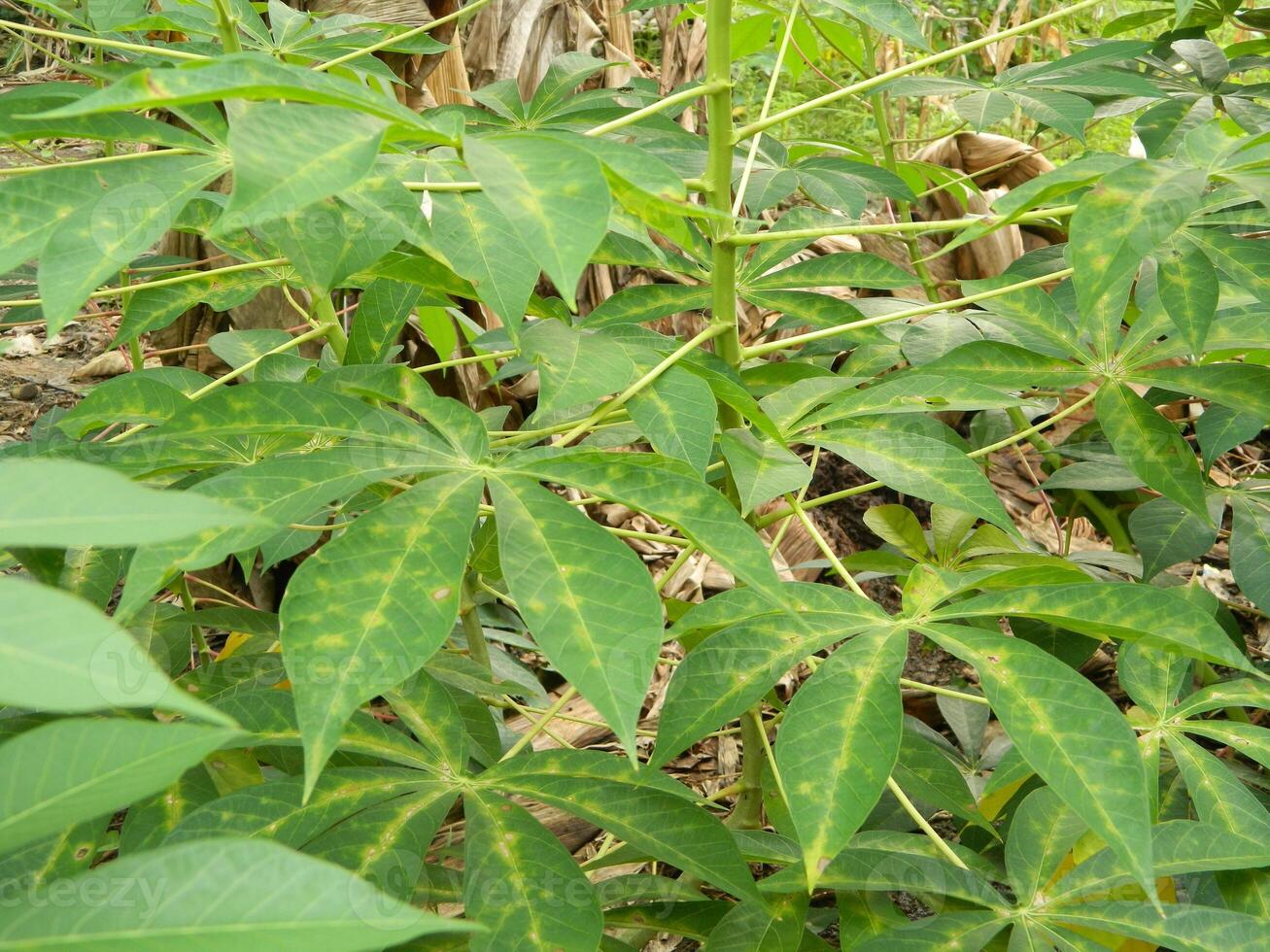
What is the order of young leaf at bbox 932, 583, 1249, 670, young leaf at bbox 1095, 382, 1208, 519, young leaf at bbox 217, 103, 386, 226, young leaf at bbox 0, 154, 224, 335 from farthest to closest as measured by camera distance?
young leaf at bbox 1095, 382, 1208, 519, young leaf at bbox 932, 583, 1249, 670, young leaf at bbox 0, 154, 224, 335, young leaf at bbox 217, 103, 386, 226

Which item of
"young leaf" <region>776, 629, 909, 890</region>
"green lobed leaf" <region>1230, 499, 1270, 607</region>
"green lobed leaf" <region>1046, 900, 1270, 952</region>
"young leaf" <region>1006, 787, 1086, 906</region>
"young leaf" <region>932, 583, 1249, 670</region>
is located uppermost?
"young leaf" <region>932, 583, 1249, 670</region>

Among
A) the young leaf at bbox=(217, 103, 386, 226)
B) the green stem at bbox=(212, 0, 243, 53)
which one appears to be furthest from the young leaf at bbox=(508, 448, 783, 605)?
the green stem at bbox=(212, 0, 243, 53)

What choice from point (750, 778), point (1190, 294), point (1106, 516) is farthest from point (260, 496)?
point (1106, 516)

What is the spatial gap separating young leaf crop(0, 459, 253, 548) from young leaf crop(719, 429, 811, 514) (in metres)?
0.44

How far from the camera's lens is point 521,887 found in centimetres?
66

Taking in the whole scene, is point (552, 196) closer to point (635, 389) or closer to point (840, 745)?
point (635, 389)

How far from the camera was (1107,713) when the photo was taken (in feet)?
2.05

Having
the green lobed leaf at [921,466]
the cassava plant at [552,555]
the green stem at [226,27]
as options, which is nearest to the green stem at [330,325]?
the cassava plant at [552,555]

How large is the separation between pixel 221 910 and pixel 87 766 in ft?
0.22

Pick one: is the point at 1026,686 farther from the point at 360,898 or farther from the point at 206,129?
the point at 206,129

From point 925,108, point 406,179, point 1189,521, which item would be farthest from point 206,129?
point 925,108

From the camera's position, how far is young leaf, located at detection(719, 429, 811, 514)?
72cm

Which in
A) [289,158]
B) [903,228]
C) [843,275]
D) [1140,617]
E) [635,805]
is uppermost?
[289,158]

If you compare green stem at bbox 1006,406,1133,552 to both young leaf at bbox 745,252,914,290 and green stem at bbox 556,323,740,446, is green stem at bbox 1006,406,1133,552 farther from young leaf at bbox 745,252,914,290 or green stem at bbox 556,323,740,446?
green stem at bbox 556,323,740,446
